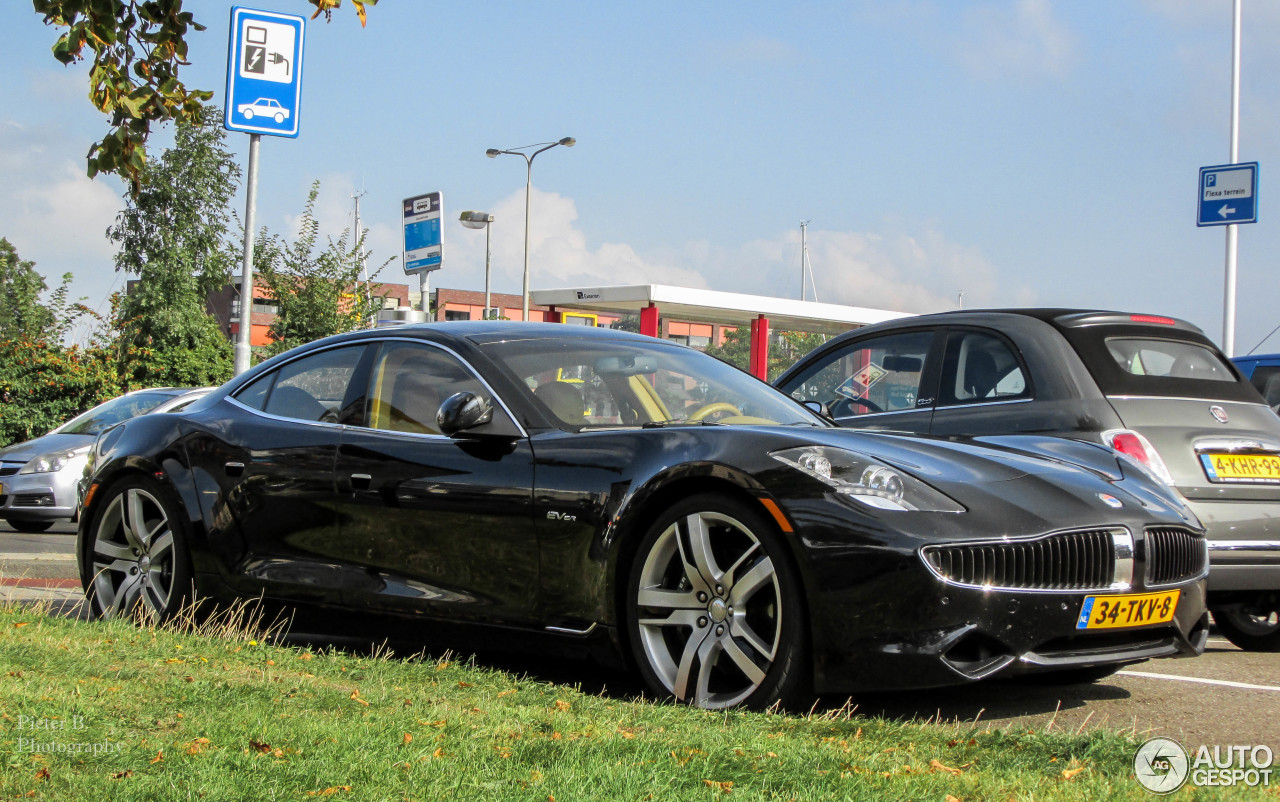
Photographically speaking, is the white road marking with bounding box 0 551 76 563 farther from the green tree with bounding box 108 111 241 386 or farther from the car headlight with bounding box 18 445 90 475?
the green tree with bounding box 108 111 241 386

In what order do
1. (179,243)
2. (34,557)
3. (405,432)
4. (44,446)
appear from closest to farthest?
(405,432)
(34,557)
(44,446)
(179,243)

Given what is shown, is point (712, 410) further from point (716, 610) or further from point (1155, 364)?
point (1155, 364)

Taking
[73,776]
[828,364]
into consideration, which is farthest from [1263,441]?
[73,776]

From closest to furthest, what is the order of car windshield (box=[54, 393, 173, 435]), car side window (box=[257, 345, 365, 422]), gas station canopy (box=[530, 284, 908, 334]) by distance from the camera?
car side window (box=[257, 345, 365, 422]) → car windshield (box=[54, 393, 173, 435]) → gas station canopy (box=[530, 284, 908, 334])

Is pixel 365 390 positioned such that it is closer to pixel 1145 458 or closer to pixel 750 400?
pixel 750 400

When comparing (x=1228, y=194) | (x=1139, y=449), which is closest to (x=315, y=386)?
(x=1139, y=449)

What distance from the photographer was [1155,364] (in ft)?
22.0

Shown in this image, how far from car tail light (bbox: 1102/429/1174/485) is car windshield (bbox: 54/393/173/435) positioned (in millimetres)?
10931

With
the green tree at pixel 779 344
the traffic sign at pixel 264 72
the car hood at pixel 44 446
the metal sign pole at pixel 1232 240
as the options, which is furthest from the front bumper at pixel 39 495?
the metal sign pole at pixel 1232 240

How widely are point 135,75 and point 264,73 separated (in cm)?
701

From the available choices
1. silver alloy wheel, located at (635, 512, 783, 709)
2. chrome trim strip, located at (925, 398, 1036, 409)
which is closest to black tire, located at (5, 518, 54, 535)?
chrome trim strip, located at (925, 398, 1036, 409)

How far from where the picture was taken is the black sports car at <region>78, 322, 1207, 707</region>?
13.3 ft

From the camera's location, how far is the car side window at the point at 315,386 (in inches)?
227

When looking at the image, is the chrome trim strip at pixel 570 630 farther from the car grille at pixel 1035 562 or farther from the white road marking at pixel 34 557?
the white road marking at pixel 34 557
